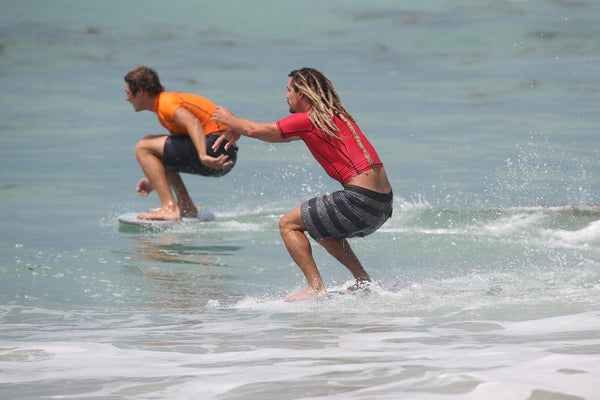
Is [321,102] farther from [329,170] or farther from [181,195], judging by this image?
[181,195]

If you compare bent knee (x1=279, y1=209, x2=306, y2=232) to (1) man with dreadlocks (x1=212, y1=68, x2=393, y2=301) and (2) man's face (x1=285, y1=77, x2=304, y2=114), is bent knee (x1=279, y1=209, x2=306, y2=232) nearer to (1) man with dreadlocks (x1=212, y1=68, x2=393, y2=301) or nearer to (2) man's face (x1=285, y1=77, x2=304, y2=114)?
(1) man with dreadlocks (x1=212, y1=68, x2=393, y2=301)

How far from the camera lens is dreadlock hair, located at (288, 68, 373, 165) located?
6148 millimetres

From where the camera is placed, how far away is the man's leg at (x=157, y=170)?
1021cm

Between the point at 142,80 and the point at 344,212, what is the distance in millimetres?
4415

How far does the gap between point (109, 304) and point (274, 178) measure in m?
7.29

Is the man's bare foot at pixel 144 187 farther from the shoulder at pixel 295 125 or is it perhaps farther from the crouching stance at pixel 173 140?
the shoulder at pixel 295 125

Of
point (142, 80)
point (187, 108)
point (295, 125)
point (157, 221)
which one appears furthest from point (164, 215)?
point (295, 125)

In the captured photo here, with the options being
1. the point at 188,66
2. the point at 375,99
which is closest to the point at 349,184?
the point at 375,99

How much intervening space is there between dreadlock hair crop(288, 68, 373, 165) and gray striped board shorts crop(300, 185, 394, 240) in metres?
0.23

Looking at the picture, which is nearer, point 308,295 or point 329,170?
point 308,295

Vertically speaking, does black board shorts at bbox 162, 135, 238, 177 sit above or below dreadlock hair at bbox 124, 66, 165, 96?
below

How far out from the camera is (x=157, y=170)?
10.2 meters

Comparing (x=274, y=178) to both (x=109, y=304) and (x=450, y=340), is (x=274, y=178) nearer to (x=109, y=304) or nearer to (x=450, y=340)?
(x=109, y=304)

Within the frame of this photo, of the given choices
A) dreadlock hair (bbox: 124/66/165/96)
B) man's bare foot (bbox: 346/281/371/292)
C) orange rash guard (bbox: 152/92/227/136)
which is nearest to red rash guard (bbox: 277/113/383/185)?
man's bare foot (bbox: 346/281/371/292)
